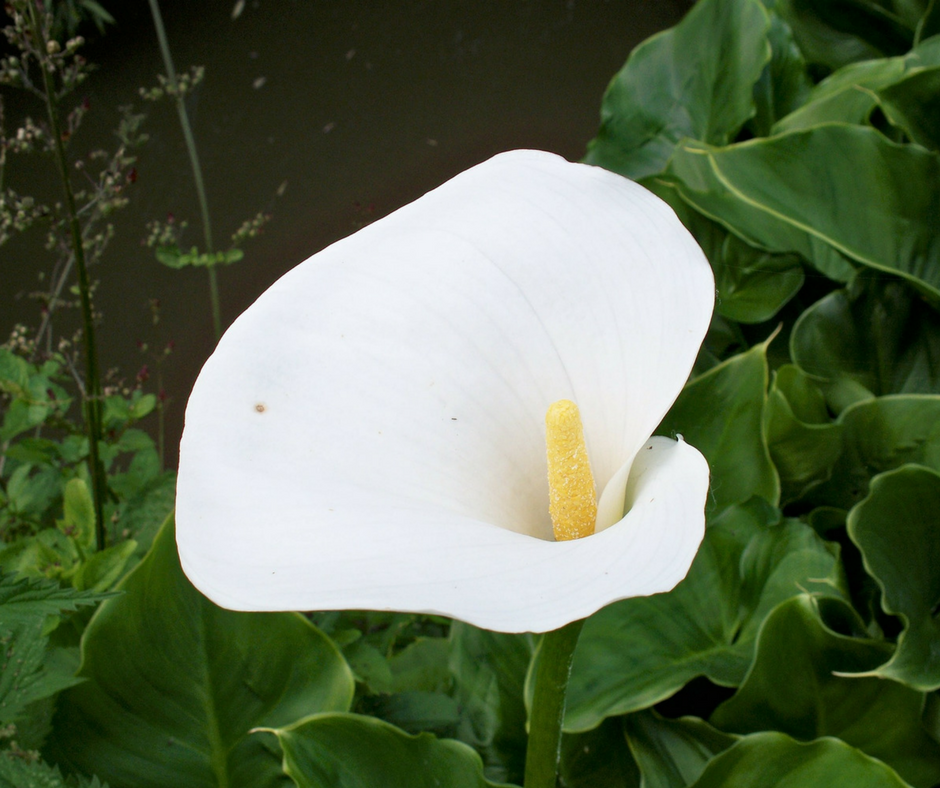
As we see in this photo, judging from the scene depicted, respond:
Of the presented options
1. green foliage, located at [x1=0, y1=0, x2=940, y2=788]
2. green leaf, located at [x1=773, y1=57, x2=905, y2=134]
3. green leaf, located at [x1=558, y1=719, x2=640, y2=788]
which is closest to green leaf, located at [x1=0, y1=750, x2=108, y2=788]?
green foliage, located at [x1=0, y1=0, x2=940, y2=788]

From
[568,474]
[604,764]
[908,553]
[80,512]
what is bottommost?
[604,764]

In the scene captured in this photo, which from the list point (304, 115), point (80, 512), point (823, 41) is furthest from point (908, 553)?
point (304, 115)

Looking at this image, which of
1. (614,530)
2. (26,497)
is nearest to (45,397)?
(26,497)

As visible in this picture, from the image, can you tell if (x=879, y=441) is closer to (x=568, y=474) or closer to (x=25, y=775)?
(x=568, y=474)

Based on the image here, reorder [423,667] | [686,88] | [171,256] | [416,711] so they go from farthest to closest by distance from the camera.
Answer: [686,88], [171,256], [423,667], [416,711]

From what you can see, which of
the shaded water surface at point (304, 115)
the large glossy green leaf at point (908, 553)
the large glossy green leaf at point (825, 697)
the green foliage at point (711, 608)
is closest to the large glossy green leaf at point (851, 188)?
the green foliage at point (711, 608)

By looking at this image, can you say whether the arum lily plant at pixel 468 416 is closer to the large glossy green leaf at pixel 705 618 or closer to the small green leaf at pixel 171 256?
the large glossy green leaf at pixel 705 618

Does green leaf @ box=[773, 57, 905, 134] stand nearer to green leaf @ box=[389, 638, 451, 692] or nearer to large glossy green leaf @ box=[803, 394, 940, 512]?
large glossy green leaf @ box=[803, 394, 940, 512]

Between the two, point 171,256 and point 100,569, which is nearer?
point 100,569
